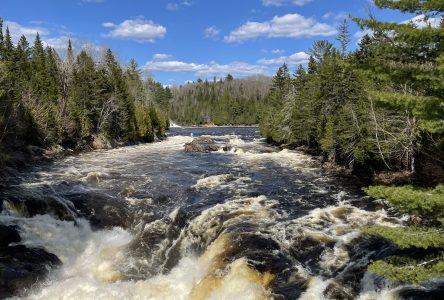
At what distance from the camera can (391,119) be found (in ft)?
103

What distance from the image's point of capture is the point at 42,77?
6419cm

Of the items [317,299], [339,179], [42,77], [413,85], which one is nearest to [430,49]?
[413,85]

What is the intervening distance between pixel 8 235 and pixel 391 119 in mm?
26448

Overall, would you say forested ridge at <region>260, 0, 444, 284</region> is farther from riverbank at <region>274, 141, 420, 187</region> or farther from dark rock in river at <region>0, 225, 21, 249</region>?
dark rock in river at <region>0, 225, 21, 249</region>

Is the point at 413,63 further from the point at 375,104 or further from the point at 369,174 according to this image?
the point at 369,174

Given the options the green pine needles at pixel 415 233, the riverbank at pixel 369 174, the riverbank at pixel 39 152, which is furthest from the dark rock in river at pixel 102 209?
the riverbank at pixel 369 174

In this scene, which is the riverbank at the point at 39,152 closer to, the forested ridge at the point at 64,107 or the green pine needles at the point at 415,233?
the forested ridge at the point at 64,107

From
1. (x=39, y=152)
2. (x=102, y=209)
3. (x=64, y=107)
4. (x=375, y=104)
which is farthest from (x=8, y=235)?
(x=64, y=107)

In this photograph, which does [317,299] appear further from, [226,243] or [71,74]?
[71,74]

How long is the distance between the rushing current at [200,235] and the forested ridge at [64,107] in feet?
40.9

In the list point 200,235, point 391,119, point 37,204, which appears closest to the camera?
point 200,235

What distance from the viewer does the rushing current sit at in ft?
47.3

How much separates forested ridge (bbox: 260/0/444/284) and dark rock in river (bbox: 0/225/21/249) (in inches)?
573

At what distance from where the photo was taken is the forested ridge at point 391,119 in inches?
355
